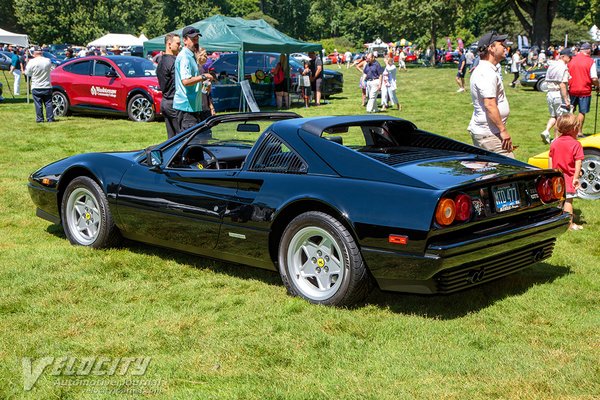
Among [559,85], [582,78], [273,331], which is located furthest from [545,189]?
[559,85]

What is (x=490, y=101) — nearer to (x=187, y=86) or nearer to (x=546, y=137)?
(x=187, y=86)

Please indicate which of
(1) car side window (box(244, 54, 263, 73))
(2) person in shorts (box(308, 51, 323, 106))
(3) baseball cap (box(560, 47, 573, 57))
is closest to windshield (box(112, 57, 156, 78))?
(1) car side window (box(244, 54, 263, 73))

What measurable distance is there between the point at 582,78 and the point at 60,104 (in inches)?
484

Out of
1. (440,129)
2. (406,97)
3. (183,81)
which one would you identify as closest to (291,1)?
(406,97)

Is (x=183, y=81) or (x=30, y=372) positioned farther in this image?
(x=183, y=81)

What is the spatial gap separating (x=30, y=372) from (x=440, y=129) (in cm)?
1372

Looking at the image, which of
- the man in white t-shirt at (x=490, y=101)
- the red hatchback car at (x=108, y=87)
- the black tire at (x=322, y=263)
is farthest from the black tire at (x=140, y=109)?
the black tire at (x=322, y=263)

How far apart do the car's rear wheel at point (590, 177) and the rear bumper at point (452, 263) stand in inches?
162

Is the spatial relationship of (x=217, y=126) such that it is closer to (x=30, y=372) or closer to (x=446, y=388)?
(x=30, y=372)

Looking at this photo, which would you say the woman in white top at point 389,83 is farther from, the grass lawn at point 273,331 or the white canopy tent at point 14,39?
the white canopy tent at point 14,39

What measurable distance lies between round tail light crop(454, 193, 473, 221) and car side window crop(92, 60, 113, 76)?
1494 cm

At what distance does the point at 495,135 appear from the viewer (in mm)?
7086

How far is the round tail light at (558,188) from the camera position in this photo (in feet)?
17.6

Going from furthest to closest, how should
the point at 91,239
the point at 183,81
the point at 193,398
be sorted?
the point at 183,81 < the point at 91,239 < the point at 193,398
